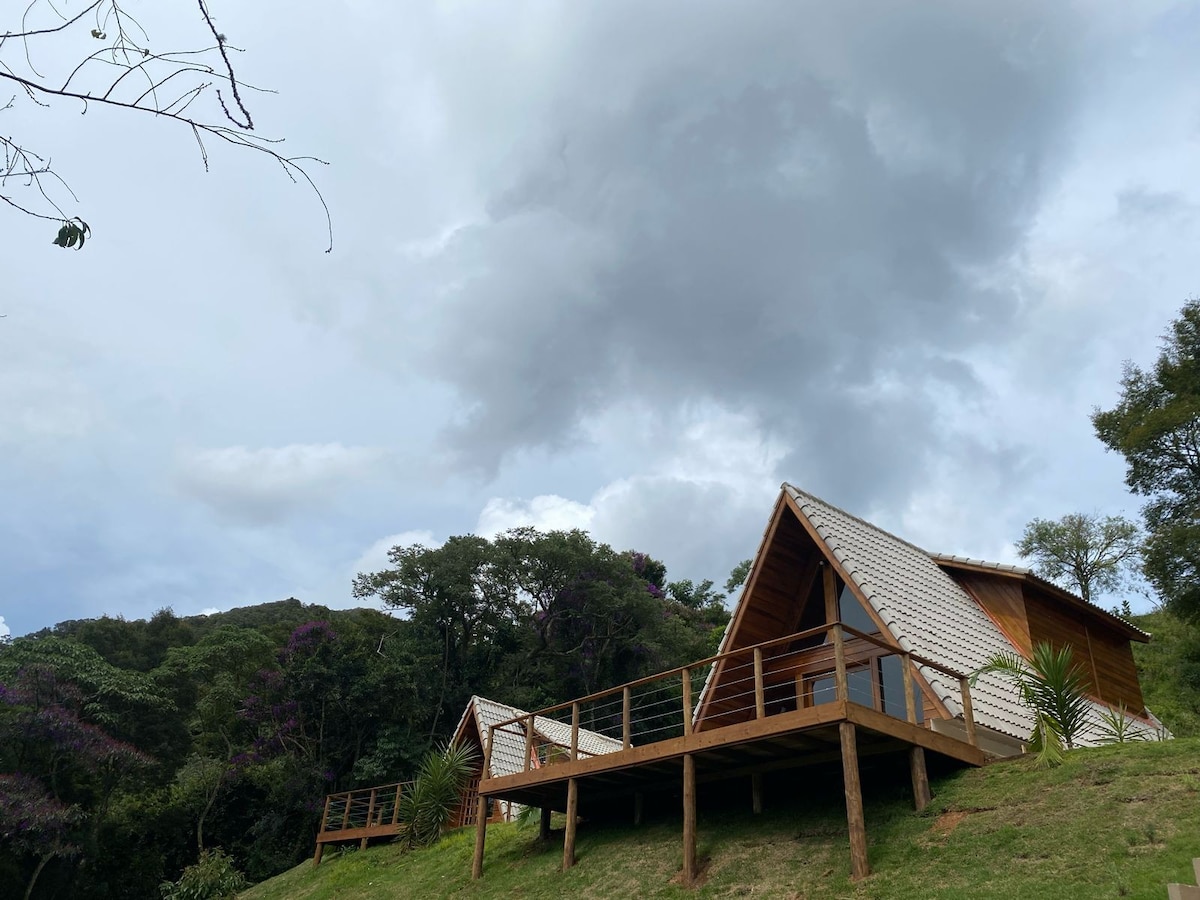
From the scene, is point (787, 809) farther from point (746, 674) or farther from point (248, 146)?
point (248, 146)

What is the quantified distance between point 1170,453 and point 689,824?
754 inches

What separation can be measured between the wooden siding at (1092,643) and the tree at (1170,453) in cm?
501

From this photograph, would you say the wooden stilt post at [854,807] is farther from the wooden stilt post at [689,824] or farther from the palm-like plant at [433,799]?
the palm-like plant at [433,799]

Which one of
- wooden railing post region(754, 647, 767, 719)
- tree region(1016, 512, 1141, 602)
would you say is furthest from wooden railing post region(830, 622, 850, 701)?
tree region(1016, 512, 1141, 602)

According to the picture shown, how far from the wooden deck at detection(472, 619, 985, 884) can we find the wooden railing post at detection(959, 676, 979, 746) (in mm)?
17

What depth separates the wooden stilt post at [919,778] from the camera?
10.8 m

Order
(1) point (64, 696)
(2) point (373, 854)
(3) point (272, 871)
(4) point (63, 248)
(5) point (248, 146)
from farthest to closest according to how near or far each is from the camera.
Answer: (3) point (272, 871), (1) point (64, 696), (2) point (373, 854), (4) point (63, 248), (5) point (248, 146)

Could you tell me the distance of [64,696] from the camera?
84.6 feet

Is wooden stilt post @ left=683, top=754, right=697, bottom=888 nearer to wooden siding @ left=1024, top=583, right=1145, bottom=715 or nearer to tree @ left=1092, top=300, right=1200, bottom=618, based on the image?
wooden siding @ left=1024, top=583, right=1145, bottom=715

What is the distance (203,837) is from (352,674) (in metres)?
7.11

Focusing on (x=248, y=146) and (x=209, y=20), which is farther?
(x=248, y=146)

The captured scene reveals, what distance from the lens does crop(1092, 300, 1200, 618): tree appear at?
2147cm

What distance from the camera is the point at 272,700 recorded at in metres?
31.1

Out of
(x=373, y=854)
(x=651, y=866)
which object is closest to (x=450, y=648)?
(x=373, y=854)
